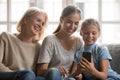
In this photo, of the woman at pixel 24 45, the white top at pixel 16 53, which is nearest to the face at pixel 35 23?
the woman at pixel 24 45

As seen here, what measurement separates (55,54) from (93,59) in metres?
0.32

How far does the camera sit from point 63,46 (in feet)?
7.33

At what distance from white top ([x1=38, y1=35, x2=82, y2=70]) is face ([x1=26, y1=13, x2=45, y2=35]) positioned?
0.12m

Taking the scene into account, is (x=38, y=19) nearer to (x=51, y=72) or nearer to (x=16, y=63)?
(x=16, y=63)

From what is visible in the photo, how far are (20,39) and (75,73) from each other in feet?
1.86

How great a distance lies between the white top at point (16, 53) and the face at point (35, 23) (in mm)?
117

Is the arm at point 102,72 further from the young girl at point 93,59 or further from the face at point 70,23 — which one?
the face at point 70,23

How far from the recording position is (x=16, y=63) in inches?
85.4

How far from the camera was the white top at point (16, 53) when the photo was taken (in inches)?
85.4

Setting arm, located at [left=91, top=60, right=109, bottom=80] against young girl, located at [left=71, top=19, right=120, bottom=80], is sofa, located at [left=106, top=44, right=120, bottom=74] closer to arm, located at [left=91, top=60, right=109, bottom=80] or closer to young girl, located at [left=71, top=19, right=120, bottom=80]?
young girl, located at [left=71, top=19, right=120, bottom=80]

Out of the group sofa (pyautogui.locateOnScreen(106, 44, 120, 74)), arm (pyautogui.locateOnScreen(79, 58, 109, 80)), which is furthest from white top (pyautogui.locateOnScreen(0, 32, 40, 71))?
sofa (pyautogui.locateOnScreen(106, 44, 120, 74))

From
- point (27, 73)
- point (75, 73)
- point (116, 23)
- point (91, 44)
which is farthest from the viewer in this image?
point (116, 23)

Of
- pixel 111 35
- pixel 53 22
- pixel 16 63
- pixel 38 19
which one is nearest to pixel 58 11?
pixel 53 22

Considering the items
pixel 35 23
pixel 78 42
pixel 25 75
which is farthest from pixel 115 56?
pixel 25 75
